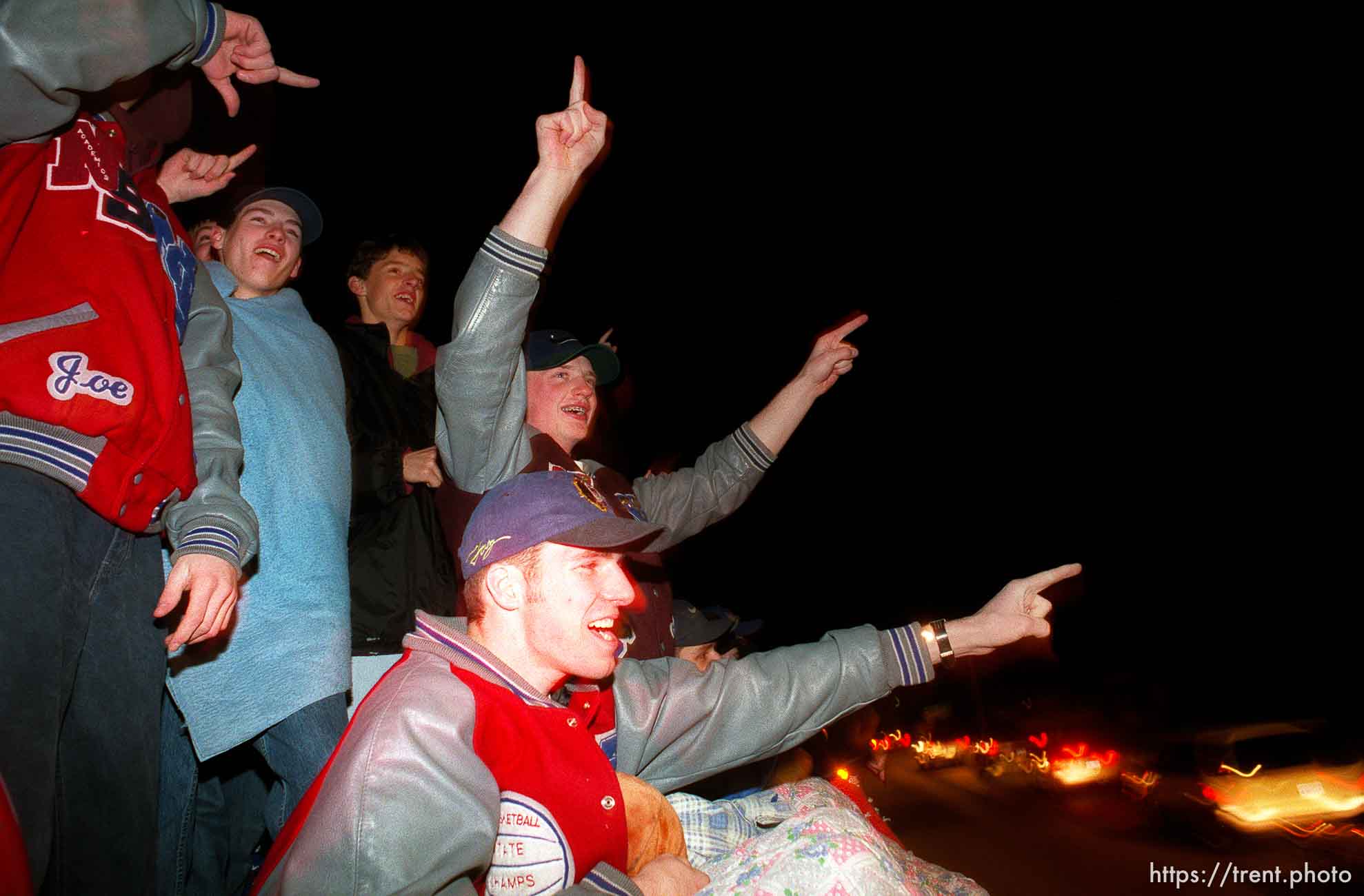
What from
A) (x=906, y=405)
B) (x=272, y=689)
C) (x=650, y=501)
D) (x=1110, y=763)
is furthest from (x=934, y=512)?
(x=272, y=689)

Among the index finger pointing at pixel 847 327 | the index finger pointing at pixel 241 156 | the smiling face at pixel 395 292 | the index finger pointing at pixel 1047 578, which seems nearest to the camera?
the index finger pointing at pixel 1047 578

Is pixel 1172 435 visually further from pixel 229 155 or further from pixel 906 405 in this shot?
pixel 229 155

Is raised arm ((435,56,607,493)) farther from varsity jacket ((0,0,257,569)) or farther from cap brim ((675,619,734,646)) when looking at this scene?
cap brim ((675,619,734,646))

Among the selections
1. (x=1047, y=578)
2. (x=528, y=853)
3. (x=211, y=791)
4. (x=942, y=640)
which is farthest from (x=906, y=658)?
A: (x=211, y=791)

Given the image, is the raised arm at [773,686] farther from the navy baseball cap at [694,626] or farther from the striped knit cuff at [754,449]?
the navy baseball cap at [694,626]

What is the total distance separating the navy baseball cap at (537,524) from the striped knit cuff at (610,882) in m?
0.68

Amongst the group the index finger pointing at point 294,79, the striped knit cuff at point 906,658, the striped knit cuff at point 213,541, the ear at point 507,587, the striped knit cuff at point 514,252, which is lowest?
the striped knit cuff at point 906,658

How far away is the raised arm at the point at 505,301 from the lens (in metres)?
2.40

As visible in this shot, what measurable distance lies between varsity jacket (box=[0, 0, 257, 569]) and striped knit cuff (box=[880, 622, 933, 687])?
1.70 meters

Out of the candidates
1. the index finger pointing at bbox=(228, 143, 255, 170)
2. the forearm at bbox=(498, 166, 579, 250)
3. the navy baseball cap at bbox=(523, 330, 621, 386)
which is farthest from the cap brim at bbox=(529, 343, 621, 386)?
the index finger pointing at bbox=(228, 143, 255, 170)

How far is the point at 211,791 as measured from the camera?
7.94ft

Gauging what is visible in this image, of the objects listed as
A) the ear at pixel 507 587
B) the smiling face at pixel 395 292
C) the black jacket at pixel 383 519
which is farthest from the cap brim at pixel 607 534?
the smiling face at pixel 395 292

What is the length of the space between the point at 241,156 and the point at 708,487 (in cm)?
227

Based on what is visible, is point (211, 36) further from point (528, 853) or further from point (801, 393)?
point (801, 393)
